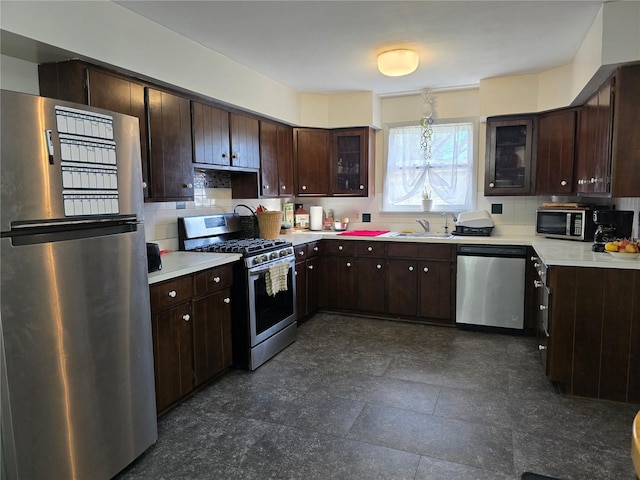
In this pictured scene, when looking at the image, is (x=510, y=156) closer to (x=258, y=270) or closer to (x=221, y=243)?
(x=258, y=270)

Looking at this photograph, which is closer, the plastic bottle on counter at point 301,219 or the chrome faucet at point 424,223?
the chrome faucet at point 424,223

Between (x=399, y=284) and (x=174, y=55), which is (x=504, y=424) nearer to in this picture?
(x=399, y=284)

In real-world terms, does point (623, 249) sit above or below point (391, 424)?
above

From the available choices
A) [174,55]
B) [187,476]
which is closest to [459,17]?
[174,55]

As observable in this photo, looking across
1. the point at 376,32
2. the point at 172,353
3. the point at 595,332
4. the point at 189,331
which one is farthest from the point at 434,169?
the point at 172,353

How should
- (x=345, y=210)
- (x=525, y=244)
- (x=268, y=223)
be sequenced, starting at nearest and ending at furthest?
1. (x=525, y=244)
2. (x=268, y=223)
3. (x=345, y=210)

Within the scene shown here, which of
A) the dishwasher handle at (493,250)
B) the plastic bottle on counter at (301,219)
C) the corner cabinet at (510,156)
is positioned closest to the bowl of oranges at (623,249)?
the dishwasher handle at (493,250)

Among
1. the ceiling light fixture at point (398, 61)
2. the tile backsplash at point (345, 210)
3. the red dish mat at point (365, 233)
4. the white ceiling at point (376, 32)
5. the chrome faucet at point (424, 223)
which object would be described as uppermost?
the white ceiling at point (376, 32)

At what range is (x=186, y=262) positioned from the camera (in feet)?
9.44

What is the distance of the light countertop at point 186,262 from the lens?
250 centimetres

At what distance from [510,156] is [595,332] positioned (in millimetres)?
2110

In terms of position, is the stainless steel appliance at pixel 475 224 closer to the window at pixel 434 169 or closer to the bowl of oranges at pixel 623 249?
the window at pixel 434 169

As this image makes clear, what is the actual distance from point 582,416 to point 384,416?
121cm

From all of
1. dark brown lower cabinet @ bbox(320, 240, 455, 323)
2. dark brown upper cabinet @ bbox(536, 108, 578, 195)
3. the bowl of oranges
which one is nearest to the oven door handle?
dark brown lower cabinet @ bbox(320, 240, 455, 323)
